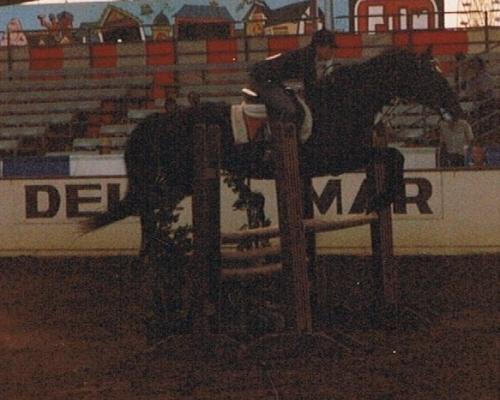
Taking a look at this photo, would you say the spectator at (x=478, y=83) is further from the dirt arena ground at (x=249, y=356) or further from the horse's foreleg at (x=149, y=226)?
the horse's foreleg at (x=149, y=226)

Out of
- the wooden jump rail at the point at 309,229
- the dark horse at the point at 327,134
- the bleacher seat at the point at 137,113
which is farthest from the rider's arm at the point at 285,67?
the bleacher seat at the point at 137,113

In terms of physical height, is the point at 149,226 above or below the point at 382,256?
above

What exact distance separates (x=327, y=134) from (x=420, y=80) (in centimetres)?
103

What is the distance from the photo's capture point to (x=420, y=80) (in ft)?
35.9

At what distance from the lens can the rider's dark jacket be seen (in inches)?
391

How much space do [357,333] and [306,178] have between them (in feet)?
5.51

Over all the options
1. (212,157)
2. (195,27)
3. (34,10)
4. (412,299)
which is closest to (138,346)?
(212,157)

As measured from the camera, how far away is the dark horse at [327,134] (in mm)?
10602

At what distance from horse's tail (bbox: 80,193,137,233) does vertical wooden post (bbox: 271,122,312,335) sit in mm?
3439

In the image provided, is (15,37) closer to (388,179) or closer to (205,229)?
(388,179)

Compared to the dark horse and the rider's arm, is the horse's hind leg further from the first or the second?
the rider's arm

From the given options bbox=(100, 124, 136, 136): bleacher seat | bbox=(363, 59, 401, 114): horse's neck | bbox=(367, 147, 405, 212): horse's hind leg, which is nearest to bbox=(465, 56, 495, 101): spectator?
bbox=(100, 124, 136, 136): bleacher seat

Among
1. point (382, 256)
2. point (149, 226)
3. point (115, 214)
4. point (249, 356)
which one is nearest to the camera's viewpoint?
point (249, 356)

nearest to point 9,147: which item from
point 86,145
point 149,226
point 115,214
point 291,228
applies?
point 86,145
